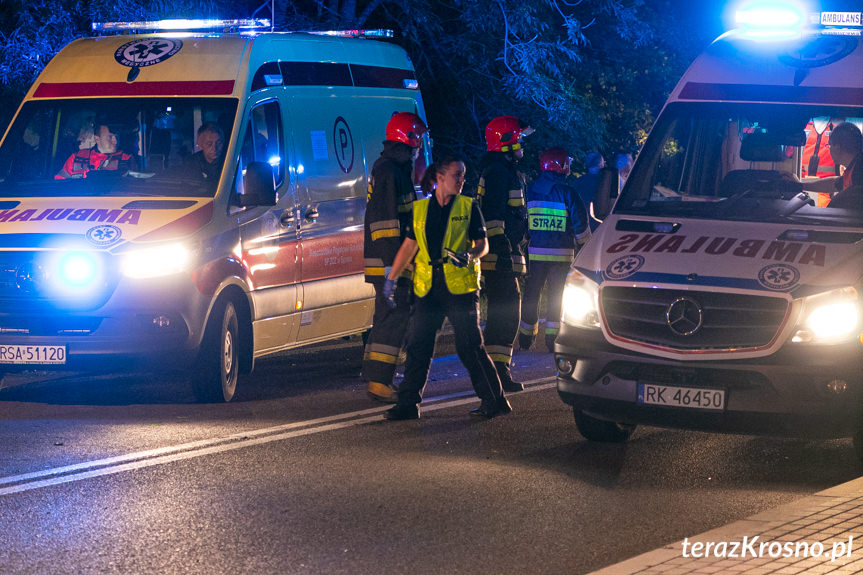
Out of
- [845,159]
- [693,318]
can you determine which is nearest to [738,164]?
[845,159]

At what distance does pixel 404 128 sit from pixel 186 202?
158 centimetres

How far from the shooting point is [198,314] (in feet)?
32.4

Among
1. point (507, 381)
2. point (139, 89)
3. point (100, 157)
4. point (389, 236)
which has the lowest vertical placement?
point (507, 381)

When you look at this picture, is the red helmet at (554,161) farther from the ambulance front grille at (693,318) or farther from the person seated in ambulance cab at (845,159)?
the ambulance front grille at (693,318)

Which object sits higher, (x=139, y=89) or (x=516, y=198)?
(x=139, y=89)

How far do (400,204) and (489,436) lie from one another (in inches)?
76.5

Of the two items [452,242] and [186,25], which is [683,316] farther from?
[186,25]

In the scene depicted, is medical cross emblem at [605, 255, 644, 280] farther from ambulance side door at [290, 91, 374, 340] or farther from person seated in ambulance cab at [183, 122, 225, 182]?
ambulance side door at [290, 91, 374, 340]

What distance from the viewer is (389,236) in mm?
10141

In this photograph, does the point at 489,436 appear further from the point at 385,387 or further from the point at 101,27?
the point at 101,27

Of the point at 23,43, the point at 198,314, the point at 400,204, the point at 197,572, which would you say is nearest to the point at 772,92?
the point at 400,204

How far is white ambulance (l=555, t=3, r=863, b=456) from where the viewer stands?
768cm

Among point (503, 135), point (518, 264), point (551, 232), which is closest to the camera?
point (503, 135)

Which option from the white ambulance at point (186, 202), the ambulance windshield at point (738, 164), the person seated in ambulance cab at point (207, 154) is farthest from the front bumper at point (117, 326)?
the ambulance windshield at point (738, 164)
